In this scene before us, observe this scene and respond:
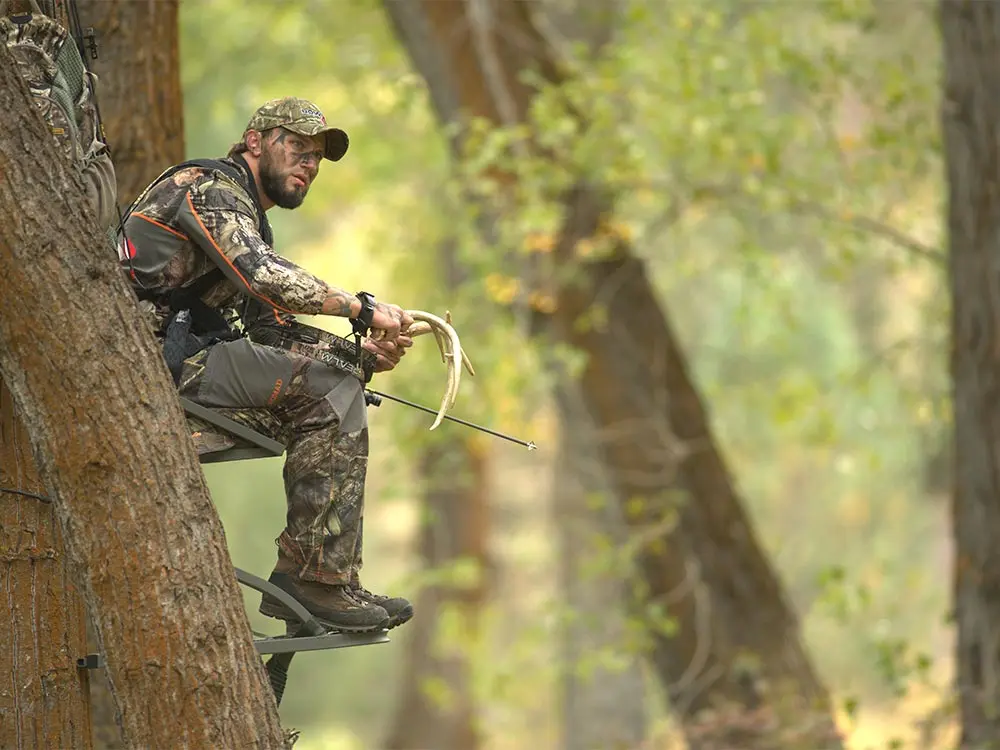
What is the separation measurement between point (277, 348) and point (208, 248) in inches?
15.4

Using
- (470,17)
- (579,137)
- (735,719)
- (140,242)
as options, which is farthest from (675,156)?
(140,242)

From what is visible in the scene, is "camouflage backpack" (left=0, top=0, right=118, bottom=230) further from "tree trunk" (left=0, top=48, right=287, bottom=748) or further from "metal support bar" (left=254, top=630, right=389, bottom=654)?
"metal support bar" (left=254, top=630, right=389, bottom=654)

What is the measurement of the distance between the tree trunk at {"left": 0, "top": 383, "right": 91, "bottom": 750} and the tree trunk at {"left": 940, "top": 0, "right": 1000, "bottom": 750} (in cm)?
565

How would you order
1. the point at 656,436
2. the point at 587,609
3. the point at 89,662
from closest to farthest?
the point at 89,662 → the point at 656,436 → the point at 587,609

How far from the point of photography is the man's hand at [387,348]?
4.27 meters

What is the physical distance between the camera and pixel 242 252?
4.02m

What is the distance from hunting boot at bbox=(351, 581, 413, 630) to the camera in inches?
173

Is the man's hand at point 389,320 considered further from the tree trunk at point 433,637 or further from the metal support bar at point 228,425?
the tree trunk at point 433,637

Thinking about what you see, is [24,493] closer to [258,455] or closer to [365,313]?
[258,455]

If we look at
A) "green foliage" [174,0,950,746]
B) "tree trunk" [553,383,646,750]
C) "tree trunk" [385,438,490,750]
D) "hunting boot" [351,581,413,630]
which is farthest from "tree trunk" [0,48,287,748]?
"tree trunk" [385,438,490,750]

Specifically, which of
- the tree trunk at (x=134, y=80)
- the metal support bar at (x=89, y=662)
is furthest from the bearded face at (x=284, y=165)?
the tree trunk at (x=134, y=80)

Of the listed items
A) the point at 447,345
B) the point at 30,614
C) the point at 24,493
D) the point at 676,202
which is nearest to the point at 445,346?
the point at 447,345

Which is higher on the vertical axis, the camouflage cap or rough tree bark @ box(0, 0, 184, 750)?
rough tree bark @ box(0, 0, 184, 750)

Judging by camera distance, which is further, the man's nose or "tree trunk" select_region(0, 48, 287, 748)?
the man's nose
